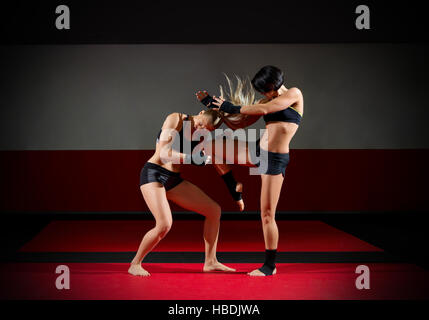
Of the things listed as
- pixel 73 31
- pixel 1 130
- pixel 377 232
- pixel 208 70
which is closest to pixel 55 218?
pixel 1 130

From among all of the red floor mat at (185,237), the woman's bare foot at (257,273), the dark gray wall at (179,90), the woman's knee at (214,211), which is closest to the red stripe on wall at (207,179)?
the dark gray wall at (179,90)

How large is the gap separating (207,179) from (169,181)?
3.69 metres

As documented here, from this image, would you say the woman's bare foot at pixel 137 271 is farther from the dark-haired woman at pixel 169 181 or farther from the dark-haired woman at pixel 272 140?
the dark-haired woman at pixel 272 140

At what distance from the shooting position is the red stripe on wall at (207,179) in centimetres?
724

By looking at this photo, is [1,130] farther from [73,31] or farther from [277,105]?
[277,105]

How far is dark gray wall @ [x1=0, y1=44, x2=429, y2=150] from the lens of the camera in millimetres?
7297

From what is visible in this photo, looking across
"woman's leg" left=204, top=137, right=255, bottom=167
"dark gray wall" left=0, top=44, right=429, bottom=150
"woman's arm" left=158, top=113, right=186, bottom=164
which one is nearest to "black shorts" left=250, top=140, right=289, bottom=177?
"woman's leg" left=204, top=137, right=255, bottom=167

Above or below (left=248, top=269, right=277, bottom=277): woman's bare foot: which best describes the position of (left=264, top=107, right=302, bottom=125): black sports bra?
above

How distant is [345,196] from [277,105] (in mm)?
4261

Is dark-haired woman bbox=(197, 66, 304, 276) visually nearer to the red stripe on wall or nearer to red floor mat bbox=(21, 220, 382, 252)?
red floor mat bbox=(21, 220, 382, 252)

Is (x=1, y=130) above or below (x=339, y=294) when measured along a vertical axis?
above

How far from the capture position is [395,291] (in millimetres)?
3182

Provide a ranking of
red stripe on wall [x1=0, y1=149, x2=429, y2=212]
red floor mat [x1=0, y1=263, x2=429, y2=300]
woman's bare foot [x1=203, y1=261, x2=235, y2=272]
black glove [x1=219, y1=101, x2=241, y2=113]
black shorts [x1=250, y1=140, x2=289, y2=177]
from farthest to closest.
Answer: red stripe on wall [x1=0, y1=149, x2=429, y2=212]
woman's bare foot [x1=203, y1=261, x2=235, y2=272]
black shorts [x1=250, y1=140, x2=289, y2=177]
black glove [x1=219, y1=101, x2=241, y2=113]
red floor mat [x1=0, y1=263, x2=429, y2=300]

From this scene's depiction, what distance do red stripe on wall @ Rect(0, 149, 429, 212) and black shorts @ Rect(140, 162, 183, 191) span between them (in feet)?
11.8
